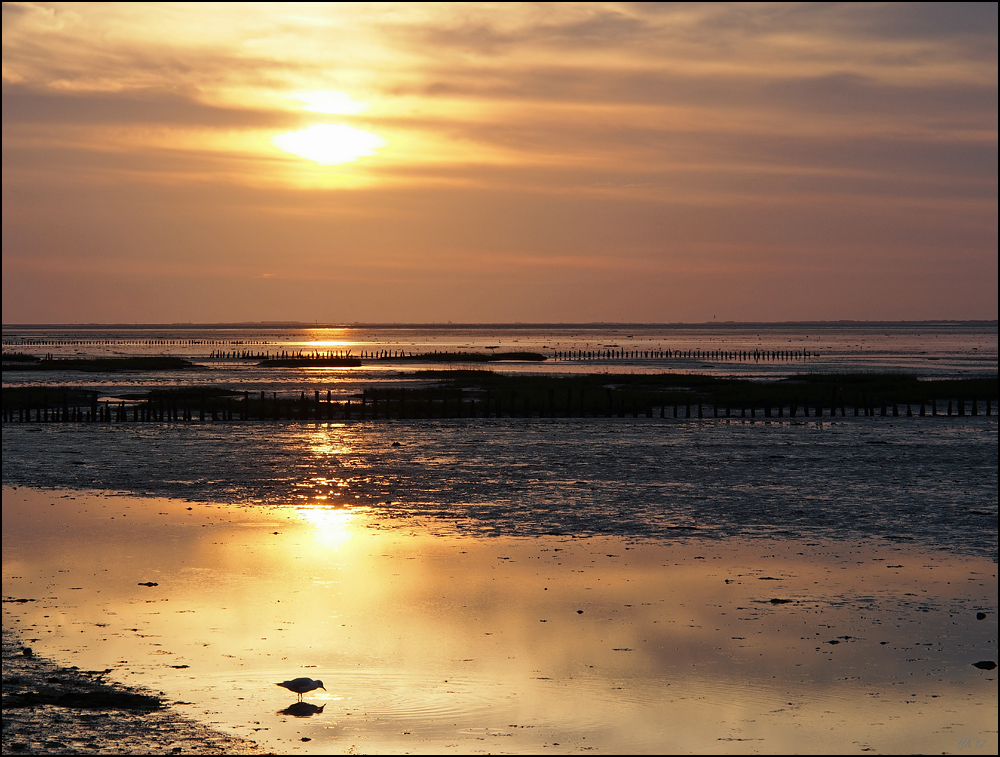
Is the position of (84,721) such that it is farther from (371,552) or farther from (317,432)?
(317,432)

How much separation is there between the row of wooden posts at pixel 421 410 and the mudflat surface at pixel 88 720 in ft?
127

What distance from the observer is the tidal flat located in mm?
9945

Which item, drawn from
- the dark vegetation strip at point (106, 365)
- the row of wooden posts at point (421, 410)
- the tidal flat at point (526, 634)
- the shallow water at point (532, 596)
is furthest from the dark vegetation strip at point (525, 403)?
the dark vegetation strip at point (106, 365)

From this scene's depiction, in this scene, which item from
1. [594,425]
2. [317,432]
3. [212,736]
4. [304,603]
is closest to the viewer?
[212,736]

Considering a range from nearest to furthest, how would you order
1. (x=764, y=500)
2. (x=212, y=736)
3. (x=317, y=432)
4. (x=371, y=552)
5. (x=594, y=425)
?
1. (x=212, y=736)
2. (x=371, y=552)
3. (x=764, y=500)
4. (x=317, y=432)
5. (x=594, y=425)

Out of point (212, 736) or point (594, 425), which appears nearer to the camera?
point (212, 736)

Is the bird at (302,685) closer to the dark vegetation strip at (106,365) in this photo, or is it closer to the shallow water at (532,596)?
the shallow water at (532,596)

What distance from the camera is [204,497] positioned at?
24.9 m

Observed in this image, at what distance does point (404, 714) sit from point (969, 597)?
9049 mm

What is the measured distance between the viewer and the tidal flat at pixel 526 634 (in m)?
9.95

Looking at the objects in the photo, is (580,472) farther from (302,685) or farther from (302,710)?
(302,710)

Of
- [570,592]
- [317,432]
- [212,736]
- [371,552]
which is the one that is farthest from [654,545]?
[317,432]

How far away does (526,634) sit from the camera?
1299 cm

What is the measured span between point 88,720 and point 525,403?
4275 centimetres
